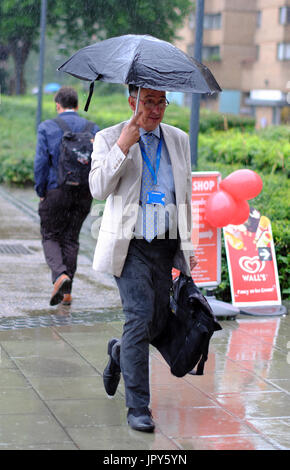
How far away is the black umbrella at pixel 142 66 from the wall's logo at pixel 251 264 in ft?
10.3

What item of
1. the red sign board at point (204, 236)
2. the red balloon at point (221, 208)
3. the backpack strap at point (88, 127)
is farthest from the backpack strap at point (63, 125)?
the red balloon at point (221, 208)

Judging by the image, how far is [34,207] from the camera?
1466 centimetres

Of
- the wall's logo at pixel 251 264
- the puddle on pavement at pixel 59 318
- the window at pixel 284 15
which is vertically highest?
the window at pixel 284 15

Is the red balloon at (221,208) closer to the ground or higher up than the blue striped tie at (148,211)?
closer to the ground

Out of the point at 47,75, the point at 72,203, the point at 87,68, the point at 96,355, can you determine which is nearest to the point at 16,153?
the point at 72,203

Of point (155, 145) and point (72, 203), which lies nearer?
point (155, 145)

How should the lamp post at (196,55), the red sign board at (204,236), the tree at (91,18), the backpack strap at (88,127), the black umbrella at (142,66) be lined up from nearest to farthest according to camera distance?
the black umbrella at (142,66)
the red sign board at (204,236)
the backpack strap at (88,127)
the lamp post at (196,55)
the tree at (91,18)

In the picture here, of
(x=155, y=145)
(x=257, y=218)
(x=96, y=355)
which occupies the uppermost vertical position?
(x=155, y=145)

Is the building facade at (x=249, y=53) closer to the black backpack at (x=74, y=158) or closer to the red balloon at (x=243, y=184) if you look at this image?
the black backpack at (x=74, y=158)

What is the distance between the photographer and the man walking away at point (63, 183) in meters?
7.59

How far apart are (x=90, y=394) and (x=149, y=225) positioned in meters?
1.23

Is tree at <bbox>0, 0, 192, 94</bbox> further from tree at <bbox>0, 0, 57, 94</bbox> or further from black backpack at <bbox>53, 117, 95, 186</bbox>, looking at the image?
black backpack at <bbox>53, 117, 95, 186</bbox>

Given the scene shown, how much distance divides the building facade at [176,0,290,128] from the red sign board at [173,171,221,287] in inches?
1790
